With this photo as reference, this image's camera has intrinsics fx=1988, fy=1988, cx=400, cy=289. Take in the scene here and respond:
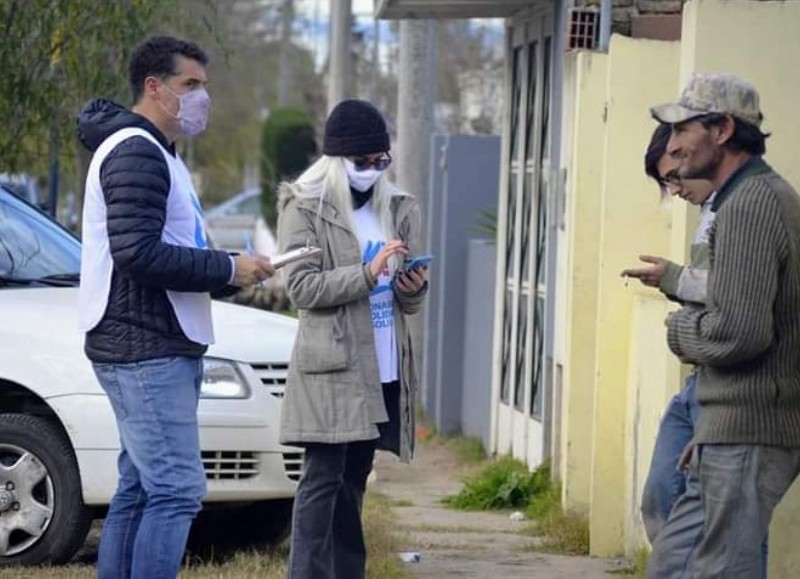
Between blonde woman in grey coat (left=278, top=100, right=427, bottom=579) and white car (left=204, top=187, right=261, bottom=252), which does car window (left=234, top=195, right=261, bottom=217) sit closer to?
white car (left=204, top=187, right=261, bottom=252)

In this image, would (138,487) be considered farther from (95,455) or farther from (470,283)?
(470,283)

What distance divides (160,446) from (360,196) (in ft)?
4.36

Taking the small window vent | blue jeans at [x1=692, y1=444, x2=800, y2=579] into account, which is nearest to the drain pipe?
the small window vent

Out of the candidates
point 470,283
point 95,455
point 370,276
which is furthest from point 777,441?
point 470,283

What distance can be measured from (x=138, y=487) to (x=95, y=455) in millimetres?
1584

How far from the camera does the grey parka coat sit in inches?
267

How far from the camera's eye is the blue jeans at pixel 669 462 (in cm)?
612

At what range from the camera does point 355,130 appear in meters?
6.96

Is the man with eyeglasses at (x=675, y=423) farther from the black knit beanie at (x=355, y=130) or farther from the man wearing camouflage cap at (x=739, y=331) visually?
the black knit beanie at (x=355, y=130)

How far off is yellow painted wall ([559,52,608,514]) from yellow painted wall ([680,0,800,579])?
2.10 metres

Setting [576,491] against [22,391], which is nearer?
[22,391]

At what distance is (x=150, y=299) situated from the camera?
619 centimetres

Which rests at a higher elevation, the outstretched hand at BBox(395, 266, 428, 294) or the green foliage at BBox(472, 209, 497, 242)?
the outstretched hand at BBox(395, 266, 428, 294)

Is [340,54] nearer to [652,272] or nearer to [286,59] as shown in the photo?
[652,272]
